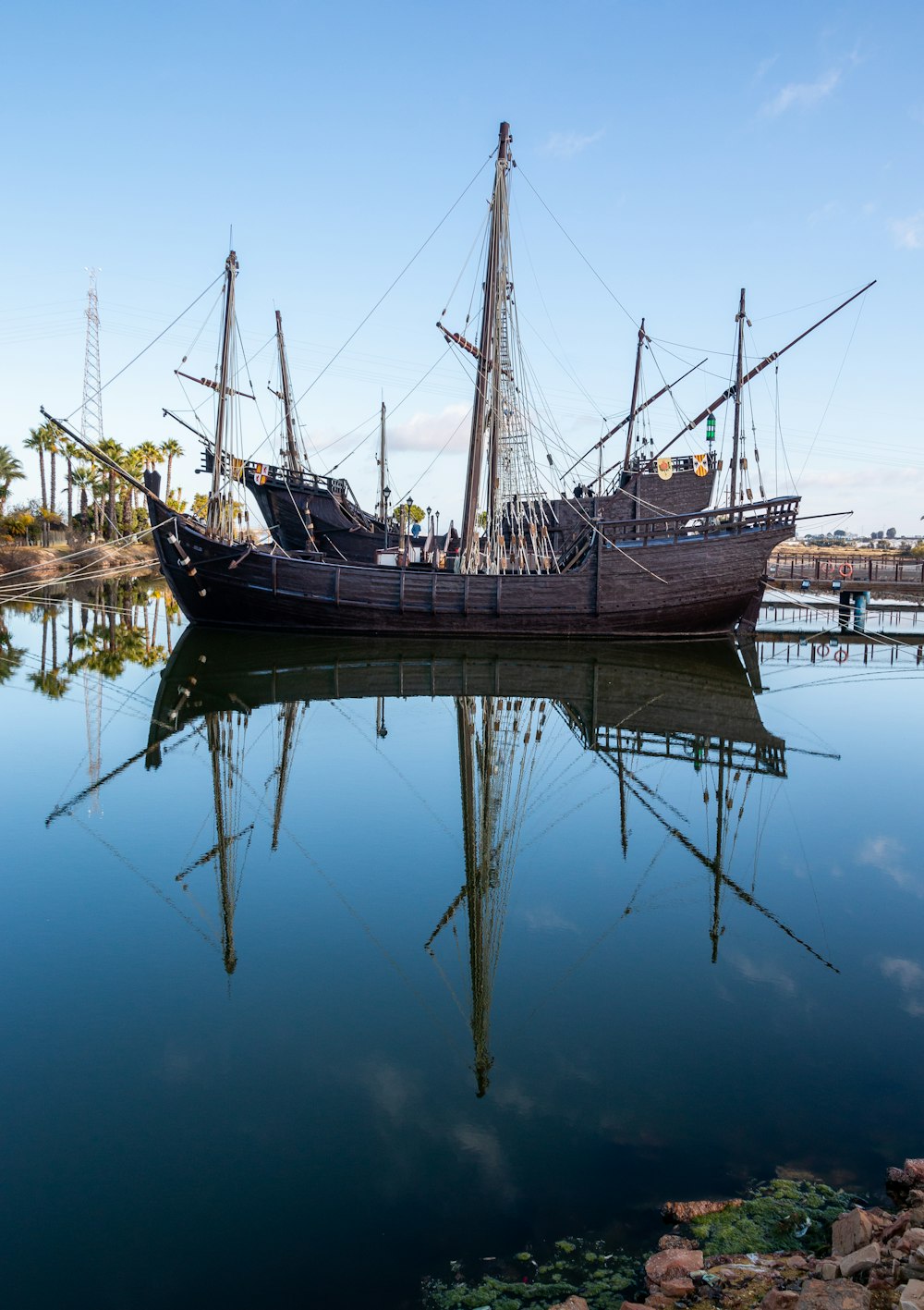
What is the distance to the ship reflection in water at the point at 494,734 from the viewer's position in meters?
8.58

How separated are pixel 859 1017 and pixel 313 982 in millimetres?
4172

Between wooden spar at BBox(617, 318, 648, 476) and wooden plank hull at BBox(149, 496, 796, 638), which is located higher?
wooden spar at BBox(617, 318, 648, 476)

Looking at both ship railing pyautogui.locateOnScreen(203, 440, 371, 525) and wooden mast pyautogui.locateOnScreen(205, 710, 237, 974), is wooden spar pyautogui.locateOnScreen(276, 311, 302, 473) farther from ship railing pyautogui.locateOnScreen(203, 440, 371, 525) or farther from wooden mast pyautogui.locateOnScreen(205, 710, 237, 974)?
wooden mast pyautogui.locateOnScreen(205, 710, 237, 974)

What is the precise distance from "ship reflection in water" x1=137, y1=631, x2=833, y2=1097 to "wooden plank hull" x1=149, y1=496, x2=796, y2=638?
110 cm

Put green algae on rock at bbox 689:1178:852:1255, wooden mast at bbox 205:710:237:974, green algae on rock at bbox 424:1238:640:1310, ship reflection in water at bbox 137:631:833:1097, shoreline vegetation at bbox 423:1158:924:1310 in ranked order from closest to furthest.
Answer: shoreline vegetation at bbox 423:1158:924:1310
green algae on rock at bbox 424:1238:640:1310
green algae on rock at bbox 689:1178:852:1255
wooden mast at bbox 205:710:237:974
ship reflection in water at bbox 137:631:833:1097

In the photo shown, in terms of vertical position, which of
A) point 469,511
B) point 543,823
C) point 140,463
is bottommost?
point 543,823

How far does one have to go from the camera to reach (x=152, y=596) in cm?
5019

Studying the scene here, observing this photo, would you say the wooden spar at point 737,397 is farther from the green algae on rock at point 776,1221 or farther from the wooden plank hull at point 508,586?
the green algae on rock at point 776,1221

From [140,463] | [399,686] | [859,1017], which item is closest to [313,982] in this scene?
[859,1017]

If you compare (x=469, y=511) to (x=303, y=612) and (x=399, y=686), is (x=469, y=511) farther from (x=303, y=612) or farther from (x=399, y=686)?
(x=399, y=686)

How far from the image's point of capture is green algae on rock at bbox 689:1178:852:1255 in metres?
4.19

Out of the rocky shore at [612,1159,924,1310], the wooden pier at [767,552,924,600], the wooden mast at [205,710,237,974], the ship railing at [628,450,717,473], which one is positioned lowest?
the wooden mast at [205,710,237,974]

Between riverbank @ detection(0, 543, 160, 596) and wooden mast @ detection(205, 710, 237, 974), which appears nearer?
wooden mast @ detection(205, 710, 237, 974)

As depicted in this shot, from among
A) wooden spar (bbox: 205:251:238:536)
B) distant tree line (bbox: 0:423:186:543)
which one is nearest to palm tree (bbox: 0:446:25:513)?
distant tree line (bbox: 0:423:186:543)
